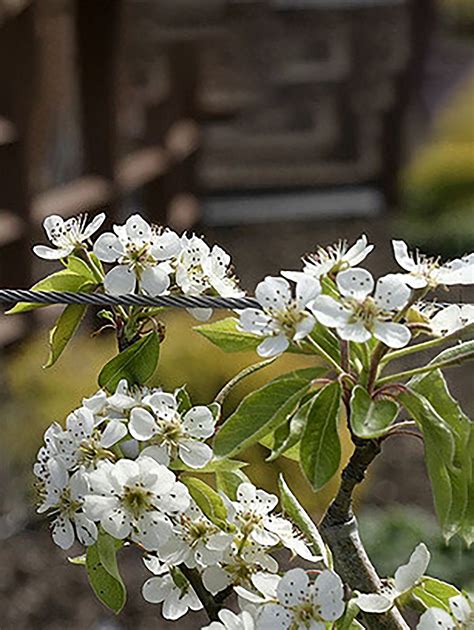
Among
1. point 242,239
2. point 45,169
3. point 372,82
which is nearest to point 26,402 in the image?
point 45,169

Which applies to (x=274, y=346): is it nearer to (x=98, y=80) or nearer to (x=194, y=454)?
(x=194, y=454)

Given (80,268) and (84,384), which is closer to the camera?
(80,268)

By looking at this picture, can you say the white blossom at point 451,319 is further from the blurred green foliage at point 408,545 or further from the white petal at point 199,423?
the blurred green foliage at point 408,545

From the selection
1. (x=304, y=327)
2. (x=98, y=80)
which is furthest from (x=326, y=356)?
(x=98, y=80)

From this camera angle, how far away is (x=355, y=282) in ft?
2.04

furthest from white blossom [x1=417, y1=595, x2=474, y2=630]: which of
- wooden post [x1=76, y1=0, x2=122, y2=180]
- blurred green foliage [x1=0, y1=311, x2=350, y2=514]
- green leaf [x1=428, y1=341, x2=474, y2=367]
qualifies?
wooden post [x1=76, y1=0, x2=122, y2=180]

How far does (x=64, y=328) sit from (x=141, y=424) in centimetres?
11

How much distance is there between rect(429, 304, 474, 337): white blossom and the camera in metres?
0.65

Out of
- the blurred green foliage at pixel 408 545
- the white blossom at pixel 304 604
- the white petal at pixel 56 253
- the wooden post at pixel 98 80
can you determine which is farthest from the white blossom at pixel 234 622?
the wooden post at pixel 98 80

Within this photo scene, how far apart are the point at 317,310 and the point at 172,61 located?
4306 mm

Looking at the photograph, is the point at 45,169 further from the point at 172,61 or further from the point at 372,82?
the point at 372,82

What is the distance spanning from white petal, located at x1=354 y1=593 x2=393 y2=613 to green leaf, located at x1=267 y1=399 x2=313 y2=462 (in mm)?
77

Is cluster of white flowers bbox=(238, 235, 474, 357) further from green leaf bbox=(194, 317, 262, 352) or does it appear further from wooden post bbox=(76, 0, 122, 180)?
wooden post bbox=(76, 0, 122, 180)

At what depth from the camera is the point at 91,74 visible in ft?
12.7
